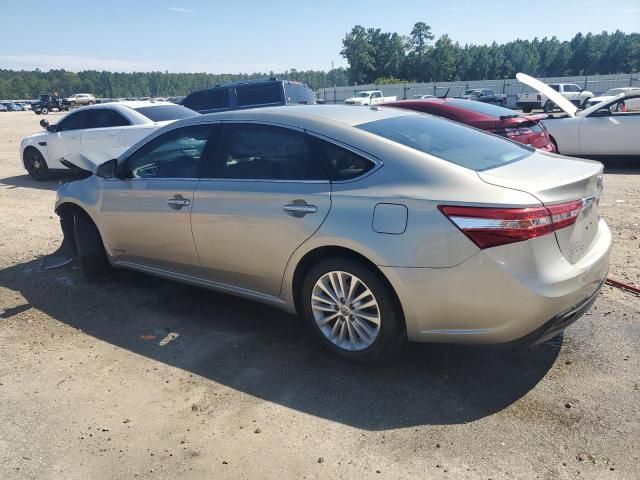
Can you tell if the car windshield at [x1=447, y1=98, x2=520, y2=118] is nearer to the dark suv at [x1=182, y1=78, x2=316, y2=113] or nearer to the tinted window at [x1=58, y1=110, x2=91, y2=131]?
the dark suv at [x1=182, y1=78, x2=316, y2=113]

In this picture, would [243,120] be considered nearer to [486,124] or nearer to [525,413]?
[525,413]

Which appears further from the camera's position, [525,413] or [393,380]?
[393,380]

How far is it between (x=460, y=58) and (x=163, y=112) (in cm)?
11679

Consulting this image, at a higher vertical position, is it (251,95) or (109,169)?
(251,95)

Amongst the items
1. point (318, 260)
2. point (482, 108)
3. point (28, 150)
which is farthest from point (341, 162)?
point (28, 150)

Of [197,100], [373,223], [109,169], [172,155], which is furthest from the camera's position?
[197,100]

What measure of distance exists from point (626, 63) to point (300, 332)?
450 ft

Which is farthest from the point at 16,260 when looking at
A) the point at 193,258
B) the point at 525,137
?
the point at 525,137

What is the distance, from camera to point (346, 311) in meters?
3.46

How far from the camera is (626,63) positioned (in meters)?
117

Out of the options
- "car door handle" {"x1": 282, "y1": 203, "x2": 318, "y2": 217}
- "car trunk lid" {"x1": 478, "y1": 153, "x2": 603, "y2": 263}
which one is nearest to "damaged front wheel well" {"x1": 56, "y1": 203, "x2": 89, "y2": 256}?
"car door handle" {"x1": 282, "y1": 203, "x2": 318, "y2": 217}

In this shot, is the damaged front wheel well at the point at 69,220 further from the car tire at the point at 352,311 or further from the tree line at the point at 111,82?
the tree line at the point at 111,82

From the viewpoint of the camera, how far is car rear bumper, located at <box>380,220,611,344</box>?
2852 millimetres

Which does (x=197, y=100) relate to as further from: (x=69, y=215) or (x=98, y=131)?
(x=69, y=215)
